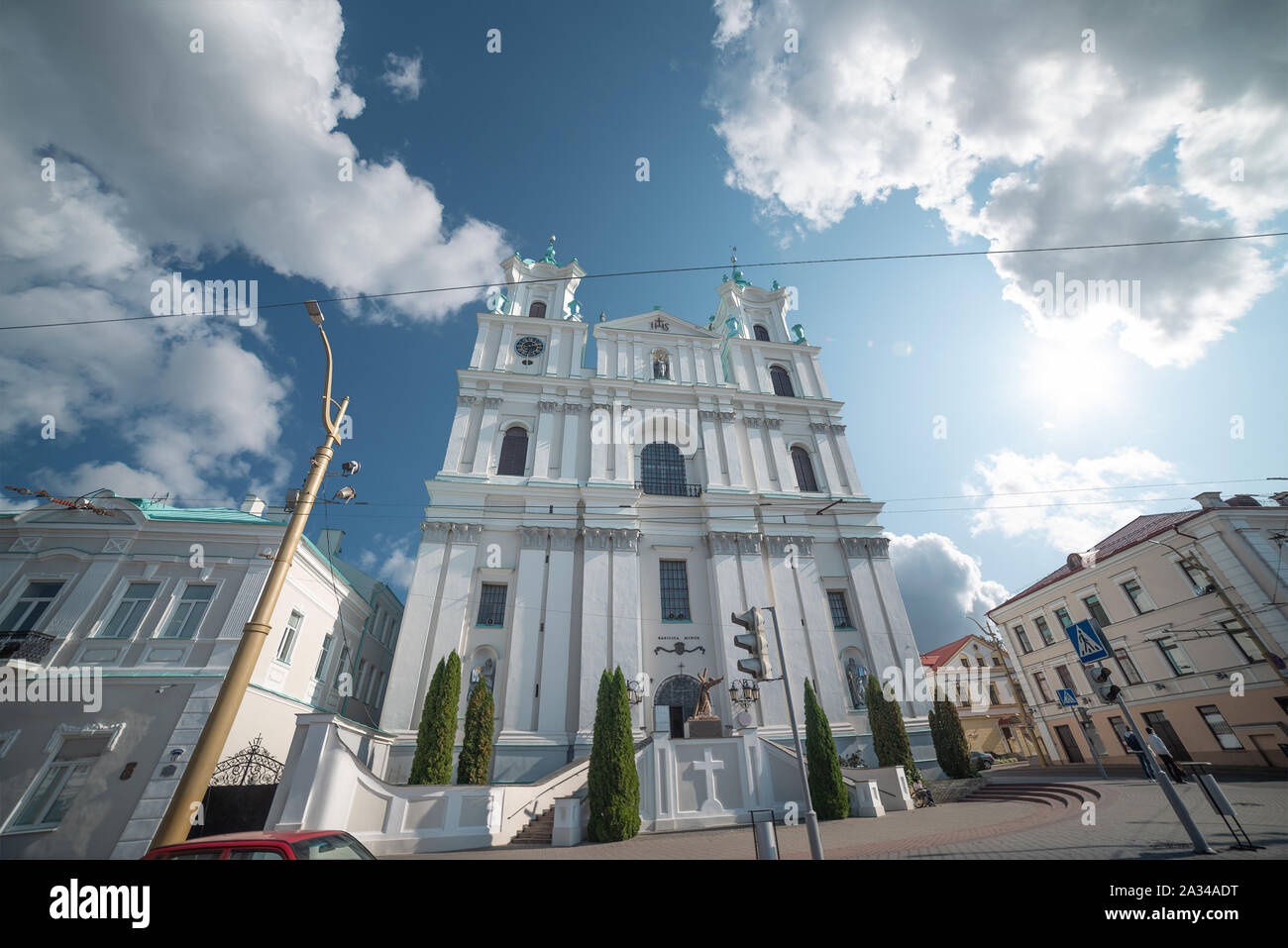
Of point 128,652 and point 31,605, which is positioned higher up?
point 31,605

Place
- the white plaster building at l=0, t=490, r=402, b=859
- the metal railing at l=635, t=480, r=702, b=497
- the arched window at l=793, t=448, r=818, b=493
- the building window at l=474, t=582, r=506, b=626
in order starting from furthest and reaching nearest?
the arched window at l=793, t=448, r=818, b=493 < the metal railing at l=635, t=480, r=702, b=497 < the building window at l=474, t=582, r=506, b=626 < the white plaster building at l=0, t=490, r=402, b=859

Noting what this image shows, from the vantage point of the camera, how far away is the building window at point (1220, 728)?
20.5m

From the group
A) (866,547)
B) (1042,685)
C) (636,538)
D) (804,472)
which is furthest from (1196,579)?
(636,538)

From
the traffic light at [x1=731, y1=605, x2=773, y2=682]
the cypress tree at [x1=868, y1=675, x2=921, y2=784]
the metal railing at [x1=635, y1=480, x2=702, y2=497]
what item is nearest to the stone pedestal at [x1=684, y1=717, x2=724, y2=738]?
the cypress tree at [x1=868, y1=675, x2=921, y2=784]

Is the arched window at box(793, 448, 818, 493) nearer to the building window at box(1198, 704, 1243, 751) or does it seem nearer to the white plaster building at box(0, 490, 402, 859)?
the building window at box(1198, 704, 1243, 751)

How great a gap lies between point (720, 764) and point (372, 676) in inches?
692

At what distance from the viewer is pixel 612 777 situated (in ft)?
43.3

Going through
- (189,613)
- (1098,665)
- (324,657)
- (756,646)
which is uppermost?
(189,613)

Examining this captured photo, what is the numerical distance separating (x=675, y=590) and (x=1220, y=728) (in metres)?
23.7

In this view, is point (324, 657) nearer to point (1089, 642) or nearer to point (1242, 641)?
point (1089, 642)

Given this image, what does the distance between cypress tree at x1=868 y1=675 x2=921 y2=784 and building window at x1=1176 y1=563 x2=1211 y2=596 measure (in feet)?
54.0

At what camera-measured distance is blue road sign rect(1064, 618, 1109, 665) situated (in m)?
9.28

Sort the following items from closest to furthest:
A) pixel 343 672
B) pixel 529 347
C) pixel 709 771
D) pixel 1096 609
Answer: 1. pixel 709 771
2. pixel 343 672
3. pixel 1096 609
4. pixel 529 347
